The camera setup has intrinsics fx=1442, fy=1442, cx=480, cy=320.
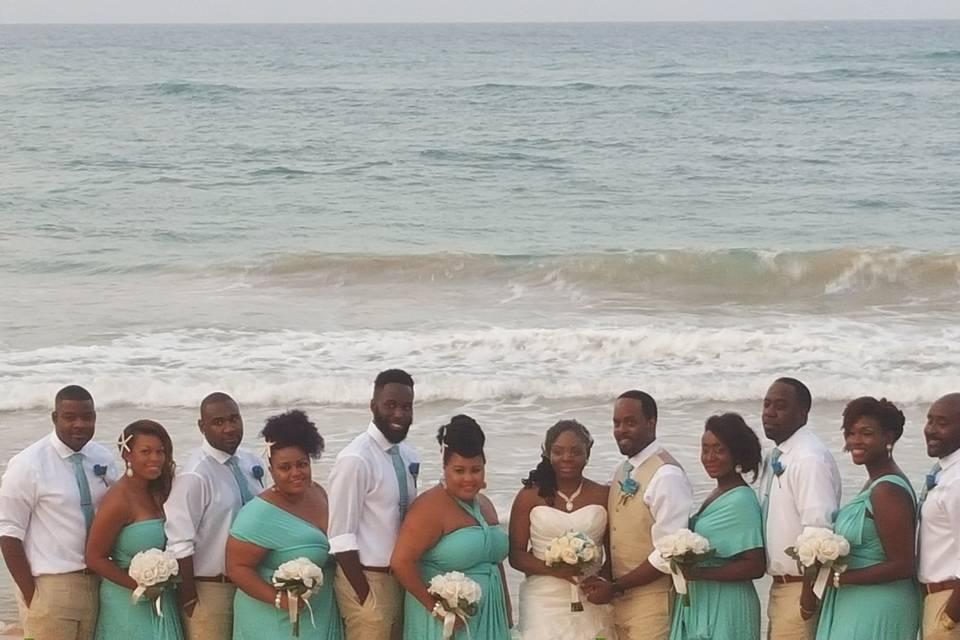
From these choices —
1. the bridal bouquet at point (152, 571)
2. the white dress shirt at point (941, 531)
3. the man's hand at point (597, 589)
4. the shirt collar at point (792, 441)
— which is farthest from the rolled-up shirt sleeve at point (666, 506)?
the bridal bouquet at point (152, 571)

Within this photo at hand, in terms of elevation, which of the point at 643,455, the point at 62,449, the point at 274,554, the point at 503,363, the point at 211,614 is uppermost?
the point at 503,363

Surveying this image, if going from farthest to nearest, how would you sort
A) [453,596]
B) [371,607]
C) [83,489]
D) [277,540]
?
[83,489]
[371,607]
[277,540]
[453,596]

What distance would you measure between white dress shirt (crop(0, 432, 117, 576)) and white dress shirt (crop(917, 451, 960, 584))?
3580 millimetres

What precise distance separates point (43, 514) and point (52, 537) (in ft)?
0.35

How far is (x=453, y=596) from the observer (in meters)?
5.91

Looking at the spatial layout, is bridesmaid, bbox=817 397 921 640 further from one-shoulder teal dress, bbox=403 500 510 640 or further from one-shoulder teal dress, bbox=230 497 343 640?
one-shoulder teal dress, bbox=230 497 343 640

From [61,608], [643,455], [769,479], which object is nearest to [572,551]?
[643,455]

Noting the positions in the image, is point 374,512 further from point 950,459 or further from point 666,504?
point 950,459

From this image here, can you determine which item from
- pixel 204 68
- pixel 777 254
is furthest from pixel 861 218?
pixel 204 68

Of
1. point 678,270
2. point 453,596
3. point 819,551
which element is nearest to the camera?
point 819,551

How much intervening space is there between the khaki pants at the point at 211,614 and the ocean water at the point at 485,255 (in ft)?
8.02

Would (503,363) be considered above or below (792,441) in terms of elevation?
above

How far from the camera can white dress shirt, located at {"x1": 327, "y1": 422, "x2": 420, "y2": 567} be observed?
6129 millimetres

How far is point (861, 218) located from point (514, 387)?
13.9 meters
